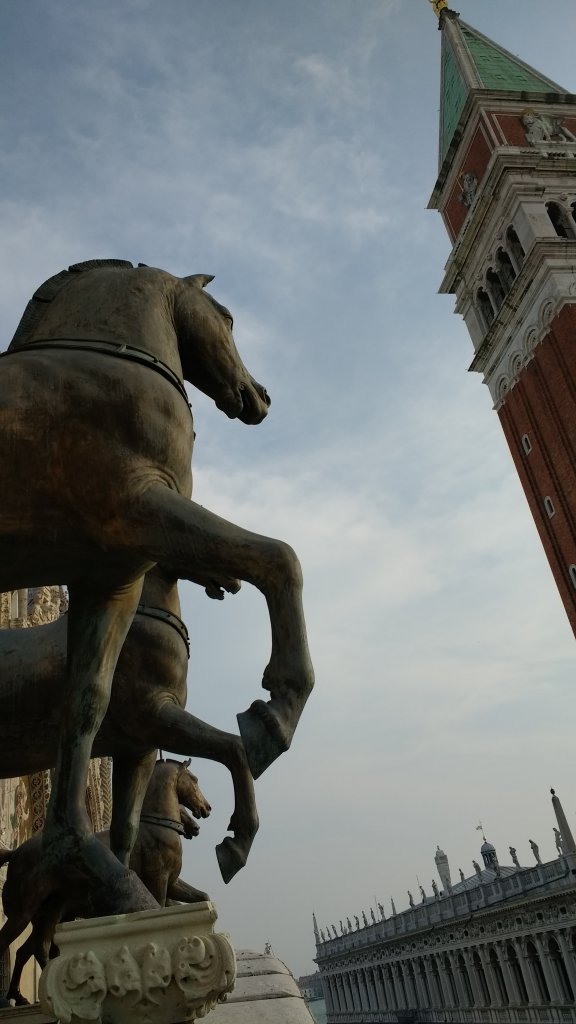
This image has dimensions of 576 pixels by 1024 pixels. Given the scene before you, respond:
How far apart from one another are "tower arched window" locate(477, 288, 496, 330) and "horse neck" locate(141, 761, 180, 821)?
3056 cm

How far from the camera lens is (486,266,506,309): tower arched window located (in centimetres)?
3278

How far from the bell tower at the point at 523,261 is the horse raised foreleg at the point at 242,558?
27987mm

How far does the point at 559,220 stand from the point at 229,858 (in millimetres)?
33346

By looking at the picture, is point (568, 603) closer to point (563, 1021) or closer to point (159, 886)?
point (563, 1021)

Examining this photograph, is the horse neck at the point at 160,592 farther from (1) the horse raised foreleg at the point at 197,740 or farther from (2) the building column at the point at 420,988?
(2) the building column at the point at 420,988

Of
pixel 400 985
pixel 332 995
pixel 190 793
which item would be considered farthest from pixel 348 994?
pixel 190 793

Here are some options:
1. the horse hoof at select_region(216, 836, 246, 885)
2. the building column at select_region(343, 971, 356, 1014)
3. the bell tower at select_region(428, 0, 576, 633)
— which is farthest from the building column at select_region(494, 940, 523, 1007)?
the horse hoof at select_region(216, 836, 246, 885)

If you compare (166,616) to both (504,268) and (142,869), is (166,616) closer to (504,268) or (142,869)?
(142,869)

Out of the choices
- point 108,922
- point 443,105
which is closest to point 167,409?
point 108,922

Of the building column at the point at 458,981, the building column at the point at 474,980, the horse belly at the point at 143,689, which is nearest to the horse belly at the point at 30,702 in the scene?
the horse belly at the point at 143,689

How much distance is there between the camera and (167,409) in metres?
3.15

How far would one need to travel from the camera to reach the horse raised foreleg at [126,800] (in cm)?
380

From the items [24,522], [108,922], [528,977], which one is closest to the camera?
[108,922]

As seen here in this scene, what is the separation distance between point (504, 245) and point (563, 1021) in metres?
36.1
